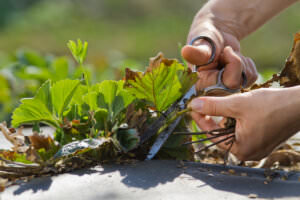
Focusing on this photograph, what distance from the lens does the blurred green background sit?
26.6 feet

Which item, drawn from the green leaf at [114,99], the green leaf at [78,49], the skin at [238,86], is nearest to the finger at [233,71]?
the skin at [238,86]

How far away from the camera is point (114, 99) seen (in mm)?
1007

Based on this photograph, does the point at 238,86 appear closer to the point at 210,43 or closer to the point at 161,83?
the point at 210,43

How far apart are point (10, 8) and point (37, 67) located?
9.60 metres

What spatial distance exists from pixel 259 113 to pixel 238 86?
28 cm

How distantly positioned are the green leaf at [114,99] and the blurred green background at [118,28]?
19.4 ft

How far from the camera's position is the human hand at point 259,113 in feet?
3.07

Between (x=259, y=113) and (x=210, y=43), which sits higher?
(x=210, y=43)

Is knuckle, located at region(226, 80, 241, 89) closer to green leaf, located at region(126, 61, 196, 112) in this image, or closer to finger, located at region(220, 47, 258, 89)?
finger, located at region(220, 47, 258, 89)

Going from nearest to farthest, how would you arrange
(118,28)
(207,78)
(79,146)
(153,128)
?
(79,146)
(153,128)
(207,78)
(118,28)

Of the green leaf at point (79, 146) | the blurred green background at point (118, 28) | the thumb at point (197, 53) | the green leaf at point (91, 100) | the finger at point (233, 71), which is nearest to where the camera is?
the green leaf at point (79, 146)

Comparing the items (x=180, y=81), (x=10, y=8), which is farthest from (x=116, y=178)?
(x=10, y=8)

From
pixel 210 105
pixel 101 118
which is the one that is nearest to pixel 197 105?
pixel 210 105

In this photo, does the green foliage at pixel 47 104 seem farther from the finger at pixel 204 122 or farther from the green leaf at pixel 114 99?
the finger at pixel 204 122
